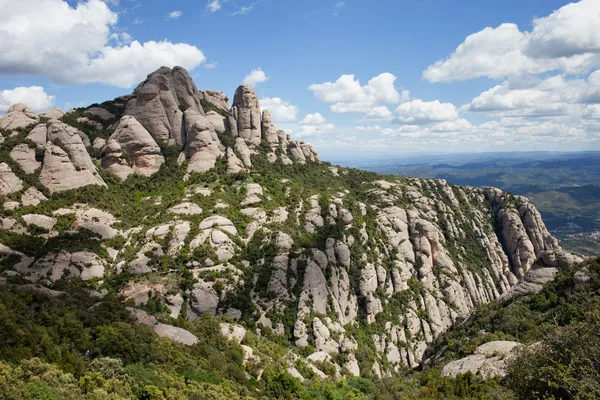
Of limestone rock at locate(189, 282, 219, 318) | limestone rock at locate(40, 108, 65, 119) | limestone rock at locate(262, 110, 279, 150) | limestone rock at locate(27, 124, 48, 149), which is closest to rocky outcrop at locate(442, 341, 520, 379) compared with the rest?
limestone rock at locate(189, 282, 219, 318)

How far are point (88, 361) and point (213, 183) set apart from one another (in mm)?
50196

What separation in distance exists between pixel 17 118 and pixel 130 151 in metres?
21.3

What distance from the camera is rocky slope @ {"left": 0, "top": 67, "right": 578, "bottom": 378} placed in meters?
52.4

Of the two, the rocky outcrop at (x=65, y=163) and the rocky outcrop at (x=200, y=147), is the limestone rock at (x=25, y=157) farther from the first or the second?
the rocky outcrop at (x=200, y=147)

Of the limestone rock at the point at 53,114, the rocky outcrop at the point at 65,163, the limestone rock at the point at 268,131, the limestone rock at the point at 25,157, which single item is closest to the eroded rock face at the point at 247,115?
the limestone rock at the point at 268,131

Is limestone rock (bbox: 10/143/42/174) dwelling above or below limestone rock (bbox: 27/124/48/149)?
below

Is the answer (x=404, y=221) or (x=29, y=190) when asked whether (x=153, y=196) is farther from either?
(x=404, y=221)

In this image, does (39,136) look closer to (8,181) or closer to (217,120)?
(8,181)

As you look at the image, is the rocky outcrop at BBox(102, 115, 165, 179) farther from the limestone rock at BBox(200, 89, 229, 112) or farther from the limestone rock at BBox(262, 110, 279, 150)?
the limestone rock at BBox(262, 110, 279, 150)

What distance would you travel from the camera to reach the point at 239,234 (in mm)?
62938

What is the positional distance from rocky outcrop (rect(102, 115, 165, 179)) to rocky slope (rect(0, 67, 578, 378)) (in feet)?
0.92

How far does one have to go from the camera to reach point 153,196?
7038 centimetres

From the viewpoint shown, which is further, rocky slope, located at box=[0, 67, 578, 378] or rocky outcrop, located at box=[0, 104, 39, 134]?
rocky outcrop, located at box=[0, 104, 39, 134]

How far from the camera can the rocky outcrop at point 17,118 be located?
68662mm
